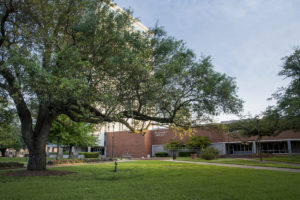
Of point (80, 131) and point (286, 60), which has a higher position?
point (286, 60)

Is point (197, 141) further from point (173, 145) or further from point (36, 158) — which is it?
point (36, 158)

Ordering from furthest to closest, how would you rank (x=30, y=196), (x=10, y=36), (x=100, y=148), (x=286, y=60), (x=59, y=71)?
(x=100, y=148) < (x=286, y=60) < (x=10, y=36) < (x=59, y=71) < (x=30, y=196)

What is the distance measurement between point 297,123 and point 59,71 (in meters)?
24.4

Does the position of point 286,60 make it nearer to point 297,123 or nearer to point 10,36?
point 297,123

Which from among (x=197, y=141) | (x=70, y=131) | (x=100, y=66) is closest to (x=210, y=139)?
(x=197, y=141)

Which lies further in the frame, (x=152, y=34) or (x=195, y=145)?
(x=195, y=145)

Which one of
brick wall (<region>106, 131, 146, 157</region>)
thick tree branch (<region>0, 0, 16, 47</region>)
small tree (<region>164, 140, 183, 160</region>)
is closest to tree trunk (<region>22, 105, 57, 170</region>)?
thick tree branch (<region>0, 0, 16, 47</region>)

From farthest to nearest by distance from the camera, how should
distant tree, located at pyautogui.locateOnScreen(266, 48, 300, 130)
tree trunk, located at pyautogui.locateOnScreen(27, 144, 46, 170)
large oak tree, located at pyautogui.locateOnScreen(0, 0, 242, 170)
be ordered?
distant tree, located at pyautogui.locateOnScreen(266, 48, 300, 130), tree trunk, located at pyautogui.locateOnScreen(27, 144, 46, 170), large oak tree, located at pyautogui.locateOnScreen(0, 0, 242, 170)

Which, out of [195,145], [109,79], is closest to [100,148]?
[195,145]

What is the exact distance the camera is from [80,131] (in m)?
31.6

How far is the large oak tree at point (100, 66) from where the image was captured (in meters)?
10.5

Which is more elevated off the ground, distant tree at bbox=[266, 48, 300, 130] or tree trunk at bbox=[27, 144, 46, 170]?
distant tree at bbox=[266, 48, 300, 130]

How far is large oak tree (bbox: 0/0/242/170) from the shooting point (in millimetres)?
10453

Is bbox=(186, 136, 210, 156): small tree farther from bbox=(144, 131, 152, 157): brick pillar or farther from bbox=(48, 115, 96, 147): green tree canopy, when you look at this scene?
bbox=(48, 115, 96, 147): green tree canopy
